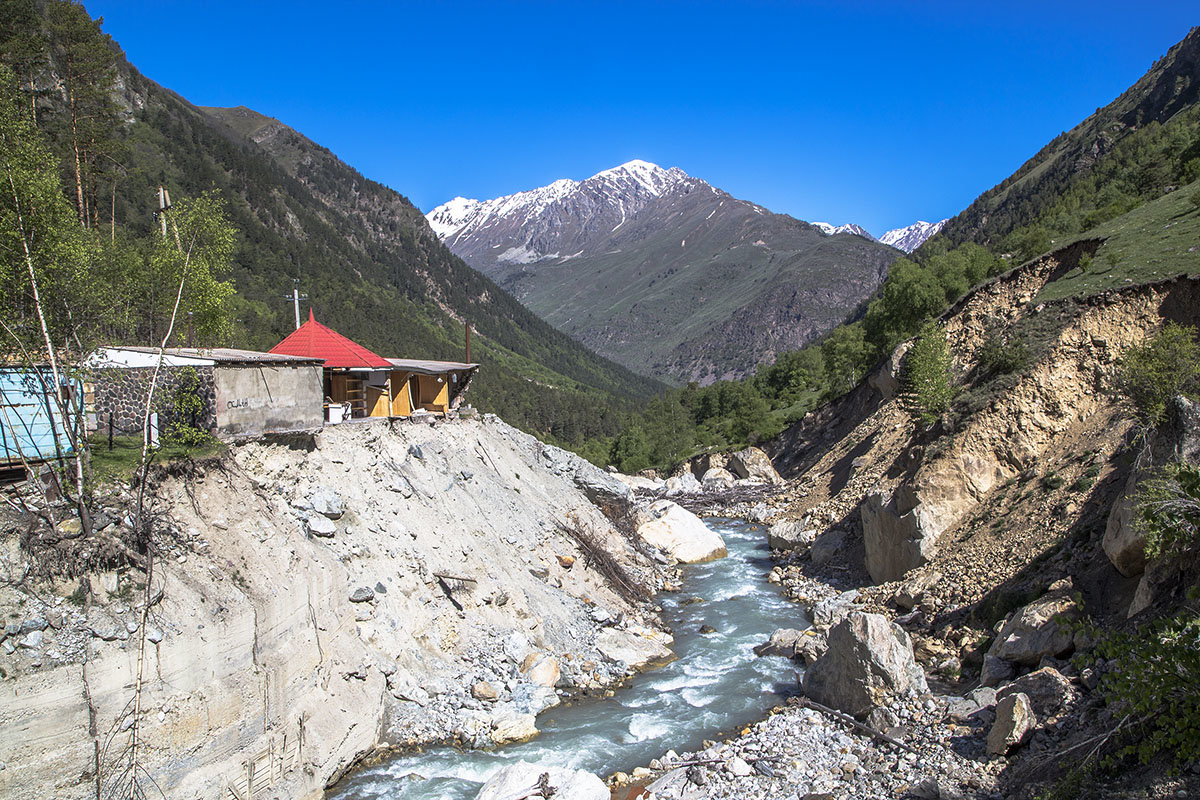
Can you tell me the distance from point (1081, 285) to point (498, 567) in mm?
27317

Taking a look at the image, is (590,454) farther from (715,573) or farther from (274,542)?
(274,542)

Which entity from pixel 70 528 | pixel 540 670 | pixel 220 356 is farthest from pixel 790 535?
pixel 70 528

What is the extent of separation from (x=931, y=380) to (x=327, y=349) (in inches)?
991

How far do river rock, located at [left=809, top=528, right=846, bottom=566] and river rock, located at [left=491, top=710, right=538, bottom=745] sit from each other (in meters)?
18.2

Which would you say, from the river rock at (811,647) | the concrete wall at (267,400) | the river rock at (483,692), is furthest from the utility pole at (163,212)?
the river rock at (811,647)

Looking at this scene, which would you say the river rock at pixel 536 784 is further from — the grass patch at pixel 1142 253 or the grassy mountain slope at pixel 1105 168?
the grassy mountain slope at pixel 1105 168

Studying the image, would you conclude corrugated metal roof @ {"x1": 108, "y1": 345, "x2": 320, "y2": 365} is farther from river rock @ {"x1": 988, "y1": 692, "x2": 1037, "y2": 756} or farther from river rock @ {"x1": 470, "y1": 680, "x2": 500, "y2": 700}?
river rock @ {"x1": 988, "y1": 692, "x2": 1037, "y2": 756}

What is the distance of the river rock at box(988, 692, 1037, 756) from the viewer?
1270cm

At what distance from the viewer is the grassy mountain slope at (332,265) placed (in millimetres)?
106938

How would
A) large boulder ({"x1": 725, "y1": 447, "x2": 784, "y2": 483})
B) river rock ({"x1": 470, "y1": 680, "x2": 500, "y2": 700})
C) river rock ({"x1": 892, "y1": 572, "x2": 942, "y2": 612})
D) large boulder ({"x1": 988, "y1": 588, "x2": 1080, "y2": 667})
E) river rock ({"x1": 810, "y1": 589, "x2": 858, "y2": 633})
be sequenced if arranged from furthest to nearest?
large boulder ({"x1": 725, "y1": 447, "x2": 784, "y2": 483}) → river rock ({"x1": 810, "y1": 589, "x2": 858, "y2": 633}) → river rock ({"x1": 892, "y1": 572, "x2": 942, "y2": 612}) → river rock ({"x1": 470, "y1": 680, "x2": 500, "y2": 700}) → large boulder ({"x1": 988, "y1": 588, "x2": 1080, "y2": 667})

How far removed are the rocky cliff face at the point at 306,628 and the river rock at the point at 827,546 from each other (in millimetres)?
10083

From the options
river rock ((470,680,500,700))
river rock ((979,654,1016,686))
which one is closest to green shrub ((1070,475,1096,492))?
river rock ((979,654,1016,686))

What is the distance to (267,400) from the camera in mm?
19922

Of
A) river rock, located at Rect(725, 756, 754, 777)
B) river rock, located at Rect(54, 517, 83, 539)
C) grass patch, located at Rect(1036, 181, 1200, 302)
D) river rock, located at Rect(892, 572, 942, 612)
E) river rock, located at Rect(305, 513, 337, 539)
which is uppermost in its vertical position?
grass patch, located at Rect(1036, 181, 1200, 302)
